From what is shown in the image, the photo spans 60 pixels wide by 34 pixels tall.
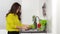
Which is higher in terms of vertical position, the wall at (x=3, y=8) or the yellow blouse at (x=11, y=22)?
the wall at (x=3, y=8)

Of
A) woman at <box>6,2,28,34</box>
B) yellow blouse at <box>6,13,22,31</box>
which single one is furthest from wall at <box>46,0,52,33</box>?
yellow blouse at <box>6,13,22,31</box>

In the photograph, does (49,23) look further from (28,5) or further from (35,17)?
(28,5)

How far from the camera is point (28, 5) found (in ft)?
5.99

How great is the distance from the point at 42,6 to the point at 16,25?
17.0 inches

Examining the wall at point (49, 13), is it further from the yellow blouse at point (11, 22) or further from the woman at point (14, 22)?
the yellow blouse at point (11, 22)

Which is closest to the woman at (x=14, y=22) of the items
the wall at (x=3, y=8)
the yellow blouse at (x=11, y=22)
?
the yellow blouse at (x=11, y=22)

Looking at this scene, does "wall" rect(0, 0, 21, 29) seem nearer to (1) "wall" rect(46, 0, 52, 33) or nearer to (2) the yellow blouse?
(2) the yellow blouse

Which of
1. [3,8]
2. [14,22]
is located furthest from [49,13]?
[3,8]

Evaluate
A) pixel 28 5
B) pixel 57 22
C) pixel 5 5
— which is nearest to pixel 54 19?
pixel 57 22

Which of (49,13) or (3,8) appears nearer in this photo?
(49,13)

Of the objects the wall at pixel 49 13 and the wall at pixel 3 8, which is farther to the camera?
the wall at pixel 3 8

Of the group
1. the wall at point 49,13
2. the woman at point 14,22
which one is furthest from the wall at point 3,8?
the wall at point 49,13

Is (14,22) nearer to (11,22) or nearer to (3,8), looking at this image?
(11,22)

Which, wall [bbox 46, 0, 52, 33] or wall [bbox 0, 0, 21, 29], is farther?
wall [bbox 0, 0, 21, 29]
